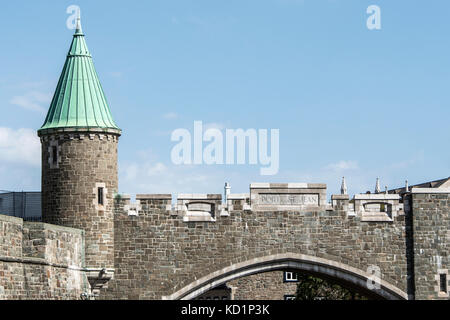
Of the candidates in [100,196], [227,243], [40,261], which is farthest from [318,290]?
[40,261]

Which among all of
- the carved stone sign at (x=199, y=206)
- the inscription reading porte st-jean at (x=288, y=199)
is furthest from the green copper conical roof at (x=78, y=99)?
the inscription reading porte st-jean at (x=288, y=199)

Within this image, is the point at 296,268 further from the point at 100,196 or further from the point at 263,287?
the point at 263,287

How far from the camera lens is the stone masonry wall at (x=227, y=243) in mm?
40094

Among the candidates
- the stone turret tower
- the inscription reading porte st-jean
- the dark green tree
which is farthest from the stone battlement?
the dark green tree

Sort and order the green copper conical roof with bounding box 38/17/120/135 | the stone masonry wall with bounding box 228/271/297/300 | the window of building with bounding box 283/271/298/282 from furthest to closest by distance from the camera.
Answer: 1. the window of building with bounding box 283/271/298/282
2. the stone masonry wall with bounding box 228/271/297/300
3. the green copper conical roof with bounding box 38/17/120/135

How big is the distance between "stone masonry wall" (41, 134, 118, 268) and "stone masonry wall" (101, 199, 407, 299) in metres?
0.72

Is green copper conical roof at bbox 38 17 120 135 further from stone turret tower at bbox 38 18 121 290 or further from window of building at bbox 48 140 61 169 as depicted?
window of building at bbox 48 140 61 169

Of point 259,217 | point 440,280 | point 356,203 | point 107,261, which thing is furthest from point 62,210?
point 440,280

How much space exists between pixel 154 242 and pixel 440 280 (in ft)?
35.2

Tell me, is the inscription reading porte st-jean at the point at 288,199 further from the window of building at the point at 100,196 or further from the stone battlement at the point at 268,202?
the window of building at the point at 100,196

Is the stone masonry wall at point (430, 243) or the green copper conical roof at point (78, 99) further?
the stone masonry wall at point (430, 243)

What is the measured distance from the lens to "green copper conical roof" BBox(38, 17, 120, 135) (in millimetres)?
39625

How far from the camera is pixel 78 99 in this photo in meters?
40.0
